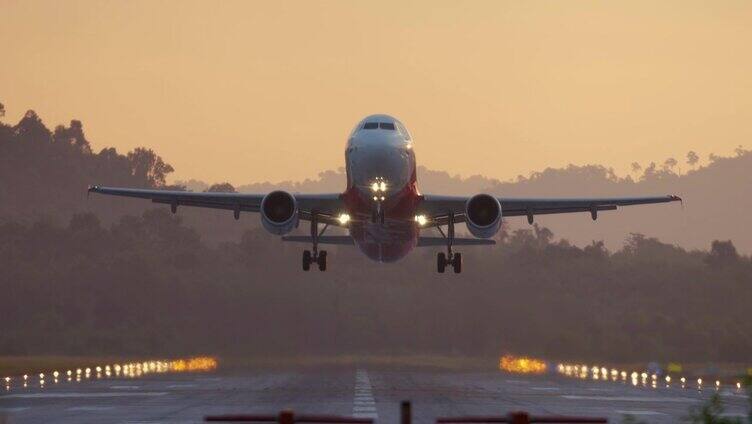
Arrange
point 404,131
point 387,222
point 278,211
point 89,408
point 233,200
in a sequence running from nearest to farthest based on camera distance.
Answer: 1. point 89,408
2. point 278,211
3. point 404,131
4. point 387,222
5. point 233,200

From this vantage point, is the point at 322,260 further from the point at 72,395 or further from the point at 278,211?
the point at 72,395

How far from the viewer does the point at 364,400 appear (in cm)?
4300

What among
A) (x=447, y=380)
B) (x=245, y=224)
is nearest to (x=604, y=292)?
(x=447, y=380)

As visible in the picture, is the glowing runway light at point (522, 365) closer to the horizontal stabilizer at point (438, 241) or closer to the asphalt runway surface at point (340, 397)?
the asphalt runway surface at point (340, 397)

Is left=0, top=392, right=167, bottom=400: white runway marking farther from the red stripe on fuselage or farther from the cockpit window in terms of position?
the cockpit window

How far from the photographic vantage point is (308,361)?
84.7 m

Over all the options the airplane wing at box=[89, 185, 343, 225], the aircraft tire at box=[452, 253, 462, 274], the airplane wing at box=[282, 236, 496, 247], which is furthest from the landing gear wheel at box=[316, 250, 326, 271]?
the aircraft tire at box=[452, 253, 462, 274]

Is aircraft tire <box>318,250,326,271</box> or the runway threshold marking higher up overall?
aircraft tire <box>318,250,326,271</box>

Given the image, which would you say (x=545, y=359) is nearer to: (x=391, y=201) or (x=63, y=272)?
(x=391, y=201)

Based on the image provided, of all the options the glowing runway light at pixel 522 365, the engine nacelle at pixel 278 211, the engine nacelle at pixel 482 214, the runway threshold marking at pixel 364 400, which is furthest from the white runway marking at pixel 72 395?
the glowing runway light at pixel 522 365

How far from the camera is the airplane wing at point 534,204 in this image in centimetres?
5152

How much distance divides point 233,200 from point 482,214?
1139cm

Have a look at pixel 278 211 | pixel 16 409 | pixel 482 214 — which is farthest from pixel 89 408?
pixel 482 214

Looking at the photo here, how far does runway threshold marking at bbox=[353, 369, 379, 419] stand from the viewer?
3578 centimetres
